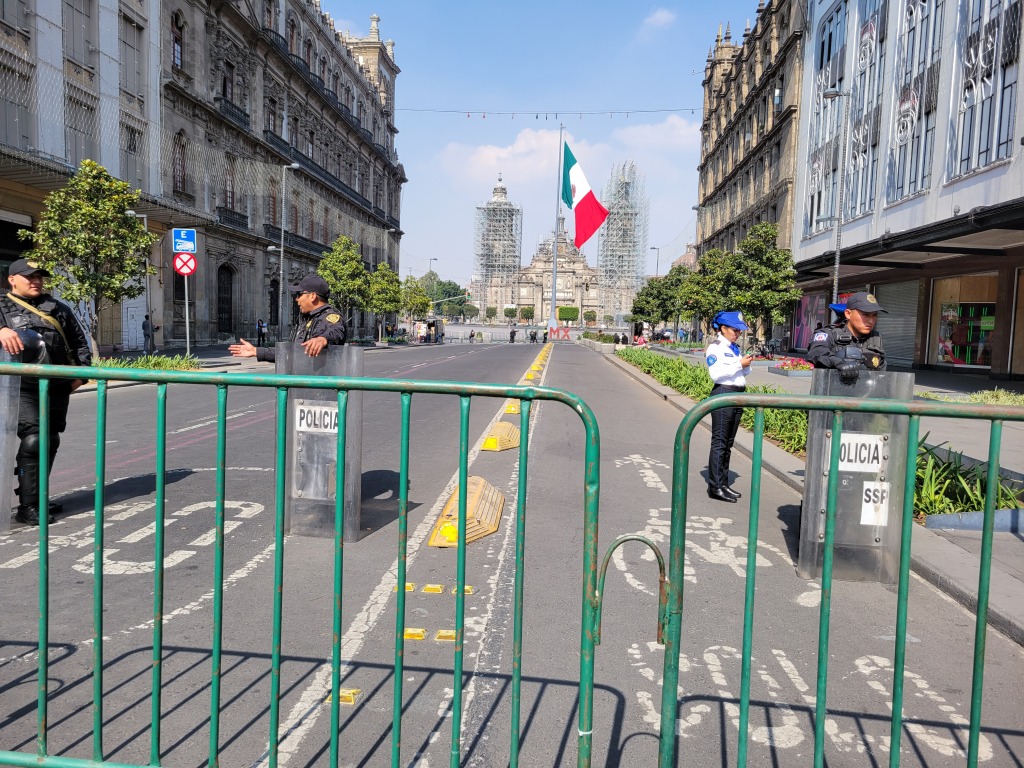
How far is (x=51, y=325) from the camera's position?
5.75 metres

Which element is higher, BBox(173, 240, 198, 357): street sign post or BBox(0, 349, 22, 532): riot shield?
BBox(173, 240, 198, 357): street sign post

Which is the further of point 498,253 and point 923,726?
point 498,253

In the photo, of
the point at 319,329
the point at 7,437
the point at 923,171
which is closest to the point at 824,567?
the point at 319,329

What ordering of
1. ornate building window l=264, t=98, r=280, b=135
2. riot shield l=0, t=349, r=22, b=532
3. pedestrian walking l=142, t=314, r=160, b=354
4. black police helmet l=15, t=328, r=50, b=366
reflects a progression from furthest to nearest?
1. ornate building window l=264, t=98, r=280, b=135
2. pedestrian walking l=142, t=314, r=160, b=354
3. black police helmet l=15, t=328, r=50, b=366
4. riot shield l=0, t=349, r=22, b=532

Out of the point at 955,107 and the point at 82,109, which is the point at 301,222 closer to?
the point at 82,109

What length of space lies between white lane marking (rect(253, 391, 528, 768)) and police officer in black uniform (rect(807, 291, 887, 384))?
3.17m

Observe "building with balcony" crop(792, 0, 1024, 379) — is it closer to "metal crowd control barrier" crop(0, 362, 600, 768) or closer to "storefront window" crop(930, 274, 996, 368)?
"storefront window" crop(930, 274, 996, 368)

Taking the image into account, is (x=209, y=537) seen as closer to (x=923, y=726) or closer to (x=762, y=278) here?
(x=923, y=726)

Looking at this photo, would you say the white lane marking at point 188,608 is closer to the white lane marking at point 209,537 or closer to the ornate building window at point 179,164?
the white lane marking at point 209,537

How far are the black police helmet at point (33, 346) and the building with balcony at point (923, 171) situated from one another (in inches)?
651

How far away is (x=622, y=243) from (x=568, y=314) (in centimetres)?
1935

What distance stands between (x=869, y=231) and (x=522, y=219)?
132717 mm

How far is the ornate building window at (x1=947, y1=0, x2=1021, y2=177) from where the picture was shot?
19438mm

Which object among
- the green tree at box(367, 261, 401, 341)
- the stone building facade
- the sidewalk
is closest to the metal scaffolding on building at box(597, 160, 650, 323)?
the stone building facade
